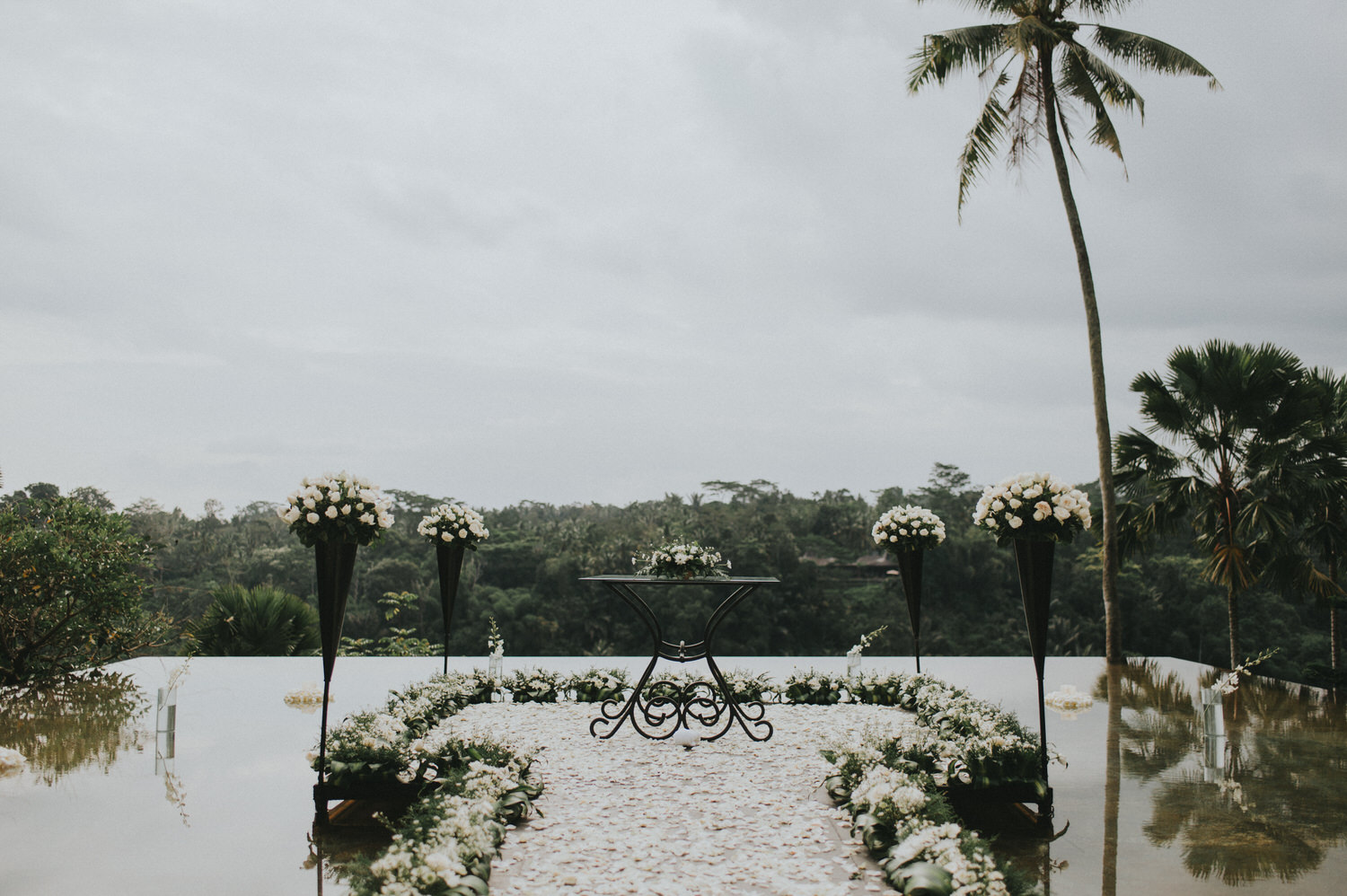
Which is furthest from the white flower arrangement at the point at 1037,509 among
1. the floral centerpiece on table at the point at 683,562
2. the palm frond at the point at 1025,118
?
the palm frond at the point at 1025,118

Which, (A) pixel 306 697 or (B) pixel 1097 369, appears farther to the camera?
(B) pixel 1097 369

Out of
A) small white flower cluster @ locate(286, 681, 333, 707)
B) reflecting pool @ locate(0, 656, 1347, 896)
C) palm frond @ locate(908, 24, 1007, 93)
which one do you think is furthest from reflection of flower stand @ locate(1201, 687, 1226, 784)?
palm frond @ locate(908, 24, 1007, 93)

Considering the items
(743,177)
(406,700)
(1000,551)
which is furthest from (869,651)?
(406,700)

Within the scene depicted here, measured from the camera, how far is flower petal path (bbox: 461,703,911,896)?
2650mm

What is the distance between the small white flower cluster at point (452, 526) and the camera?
19.1 ft

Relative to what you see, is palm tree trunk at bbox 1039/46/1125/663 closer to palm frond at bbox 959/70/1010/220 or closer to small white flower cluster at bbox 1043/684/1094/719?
palm frond at bbox 959/70/1010/220

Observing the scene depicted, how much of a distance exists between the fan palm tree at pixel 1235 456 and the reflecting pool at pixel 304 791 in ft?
4.52

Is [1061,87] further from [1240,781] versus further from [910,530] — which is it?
[1240,781]

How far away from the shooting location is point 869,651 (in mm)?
13195

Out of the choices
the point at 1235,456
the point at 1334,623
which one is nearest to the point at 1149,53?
the point at 1235,456

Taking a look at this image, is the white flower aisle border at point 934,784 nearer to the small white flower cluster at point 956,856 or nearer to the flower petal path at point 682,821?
the small white flower cluster at point 956,856

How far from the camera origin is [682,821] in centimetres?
Answer: 329

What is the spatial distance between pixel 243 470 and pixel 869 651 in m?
11.2

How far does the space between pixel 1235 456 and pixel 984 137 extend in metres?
4.13
